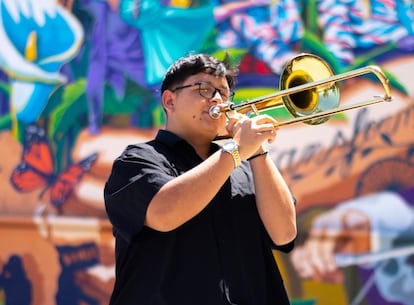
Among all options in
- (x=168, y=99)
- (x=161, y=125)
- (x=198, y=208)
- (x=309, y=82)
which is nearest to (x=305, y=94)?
(x=309, y=82)

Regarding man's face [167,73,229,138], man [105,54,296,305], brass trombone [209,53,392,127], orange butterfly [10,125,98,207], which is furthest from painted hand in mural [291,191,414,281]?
man's face [167,73,229,138]

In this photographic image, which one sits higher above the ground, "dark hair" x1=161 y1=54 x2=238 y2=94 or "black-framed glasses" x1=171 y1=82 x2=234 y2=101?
"dark hair" x1=161 y1=54 x2=238 y2=94

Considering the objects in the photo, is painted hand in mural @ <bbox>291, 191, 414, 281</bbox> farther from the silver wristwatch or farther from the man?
the silver wristwatch

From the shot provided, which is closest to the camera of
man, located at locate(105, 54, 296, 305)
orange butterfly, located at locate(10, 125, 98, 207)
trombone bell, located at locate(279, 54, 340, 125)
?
man, located at locate(105, 54, 296, 305)

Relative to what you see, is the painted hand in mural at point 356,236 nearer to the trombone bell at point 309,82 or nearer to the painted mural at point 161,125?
the painted mural at point 161,125

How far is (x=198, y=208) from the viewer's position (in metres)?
2.31

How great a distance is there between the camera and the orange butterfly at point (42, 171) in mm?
5551

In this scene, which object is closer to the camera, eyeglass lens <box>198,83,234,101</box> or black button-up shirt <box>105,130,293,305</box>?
black button-up shirt <box>105,130,293,305</box>

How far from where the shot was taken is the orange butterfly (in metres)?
5.55

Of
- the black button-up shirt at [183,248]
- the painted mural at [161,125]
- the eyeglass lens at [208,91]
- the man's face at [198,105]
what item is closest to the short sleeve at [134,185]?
the black button-up shirt at [183,248]

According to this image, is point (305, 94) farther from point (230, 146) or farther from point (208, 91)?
point (230, 146)

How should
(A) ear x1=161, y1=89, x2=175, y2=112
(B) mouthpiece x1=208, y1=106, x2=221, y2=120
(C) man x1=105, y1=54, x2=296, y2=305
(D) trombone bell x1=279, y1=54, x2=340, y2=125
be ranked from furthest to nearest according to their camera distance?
(D) trombone bell x1=279, y1=54, x2=340, y2=125
(A) ear x1=161, y1=89, x2=175, y2=112
(B) mouthpiece x1=208, y1=106, x2=221, y2=120
(C) man x1=105, y1=54, x2=296, y2=305

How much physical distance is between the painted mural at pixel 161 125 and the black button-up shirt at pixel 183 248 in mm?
2323

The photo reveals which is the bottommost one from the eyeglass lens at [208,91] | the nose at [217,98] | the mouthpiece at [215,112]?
the mouthpiece at [215,112]
